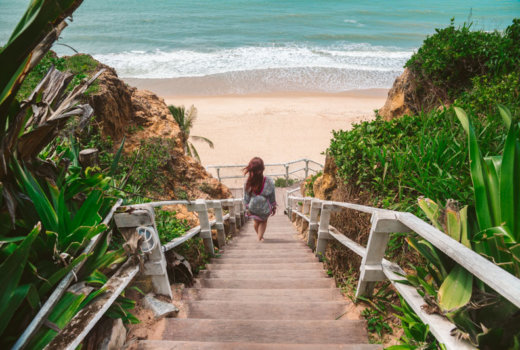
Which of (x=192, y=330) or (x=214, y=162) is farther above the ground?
(x=192, y=330)

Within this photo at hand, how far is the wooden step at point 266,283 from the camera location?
309cm

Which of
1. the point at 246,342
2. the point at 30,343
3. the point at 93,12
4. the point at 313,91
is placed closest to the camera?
the point at 30,343

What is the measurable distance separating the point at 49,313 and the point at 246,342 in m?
1.19

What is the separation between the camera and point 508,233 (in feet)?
4.30

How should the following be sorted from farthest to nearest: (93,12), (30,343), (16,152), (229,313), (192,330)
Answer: (93,12) < (229,313) < (192,330) < (16,152) < (30,343)

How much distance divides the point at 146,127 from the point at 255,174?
361 cm

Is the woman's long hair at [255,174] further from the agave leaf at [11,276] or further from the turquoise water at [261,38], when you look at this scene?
the turquoise water at [261,38]

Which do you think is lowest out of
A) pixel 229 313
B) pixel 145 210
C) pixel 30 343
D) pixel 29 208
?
pixel 229 313

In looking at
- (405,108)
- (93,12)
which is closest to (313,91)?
(405,108)

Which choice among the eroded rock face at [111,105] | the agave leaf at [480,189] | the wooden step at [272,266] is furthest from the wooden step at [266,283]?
the eroded rock face at [111,105]

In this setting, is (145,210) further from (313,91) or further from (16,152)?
(313,91)

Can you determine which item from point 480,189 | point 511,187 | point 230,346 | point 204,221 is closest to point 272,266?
point 204,221

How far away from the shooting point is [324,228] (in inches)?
142

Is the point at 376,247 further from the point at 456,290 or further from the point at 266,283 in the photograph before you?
the point at 266,283
